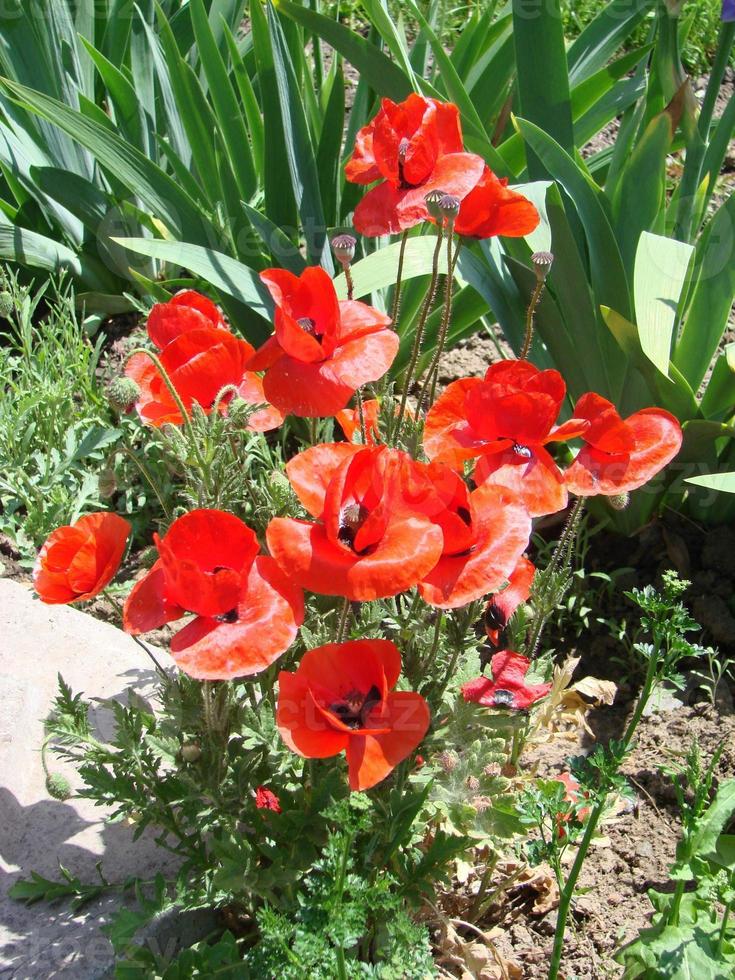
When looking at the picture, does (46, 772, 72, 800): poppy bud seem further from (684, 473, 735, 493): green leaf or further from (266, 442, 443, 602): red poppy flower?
(684, 473, 735, 493): green leaf

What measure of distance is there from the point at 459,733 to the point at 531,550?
1.04 metres

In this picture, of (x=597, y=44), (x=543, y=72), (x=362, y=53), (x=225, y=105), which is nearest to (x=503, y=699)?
(x=543, y=72)

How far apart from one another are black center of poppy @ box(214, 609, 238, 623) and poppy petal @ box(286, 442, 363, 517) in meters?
0.14

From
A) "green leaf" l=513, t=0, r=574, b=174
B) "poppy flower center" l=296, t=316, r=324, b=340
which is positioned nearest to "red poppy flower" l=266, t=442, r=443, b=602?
"poppy flower center" l=296, t=316, r=324, b=340

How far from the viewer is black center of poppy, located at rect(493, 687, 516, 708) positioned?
4.21 ft

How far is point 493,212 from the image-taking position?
1443 mm

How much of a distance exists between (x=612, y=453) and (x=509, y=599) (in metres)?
0.25

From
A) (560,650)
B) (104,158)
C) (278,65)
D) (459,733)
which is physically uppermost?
(278,65)

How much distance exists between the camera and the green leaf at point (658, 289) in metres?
1.89

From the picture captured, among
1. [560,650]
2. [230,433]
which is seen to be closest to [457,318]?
[560,650]

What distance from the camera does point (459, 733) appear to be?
A: 4.28 feet

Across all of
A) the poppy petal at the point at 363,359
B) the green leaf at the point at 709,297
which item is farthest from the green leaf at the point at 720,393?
the poppy petal at the point at 363,359

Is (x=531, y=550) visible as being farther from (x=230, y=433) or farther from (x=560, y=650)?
(x=230, y=433)

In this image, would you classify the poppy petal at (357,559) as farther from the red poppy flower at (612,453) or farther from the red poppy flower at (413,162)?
the red poppy flower at (413,162)
